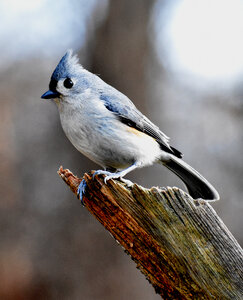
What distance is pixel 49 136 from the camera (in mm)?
6070

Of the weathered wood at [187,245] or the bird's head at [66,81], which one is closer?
the weathered wood at [187,245]

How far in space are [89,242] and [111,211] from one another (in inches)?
133

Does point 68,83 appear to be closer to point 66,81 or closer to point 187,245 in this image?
point 66,81

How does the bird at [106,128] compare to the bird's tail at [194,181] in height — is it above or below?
above

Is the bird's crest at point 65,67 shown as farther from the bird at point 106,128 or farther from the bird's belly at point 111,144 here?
the bird's belly at point 111,144

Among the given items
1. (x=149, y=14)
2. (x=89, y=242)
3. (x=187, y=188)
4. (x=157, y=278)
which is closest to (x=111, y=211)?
(x=157, y=278)

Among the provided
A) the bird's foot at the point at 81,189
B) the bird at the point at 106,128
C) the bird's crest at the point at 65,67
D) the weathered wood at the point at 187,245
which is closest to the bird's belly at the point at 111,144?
the bird at the point at 106,128

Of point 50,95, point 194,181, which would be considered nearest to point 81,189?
point 50,95

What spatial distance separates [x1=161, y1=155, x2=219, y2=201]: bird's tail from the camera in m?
2.97

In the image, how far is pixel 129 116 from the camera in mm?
3176

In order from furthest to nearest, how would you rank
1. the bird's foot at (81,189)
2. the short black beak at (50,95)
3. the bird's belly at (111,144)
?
Answer: the short black beak at (50,95), the bird's belly at (111,144), the bird's foot at (81,189)

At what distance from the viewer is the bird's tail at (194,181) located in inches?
117

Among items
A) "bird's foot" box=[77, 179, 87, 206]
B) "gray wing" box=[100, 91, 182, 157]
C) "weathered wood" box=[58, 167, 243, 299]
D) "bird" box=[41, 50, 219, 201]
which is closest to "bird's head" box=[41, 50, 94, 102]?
"bird" box=[41, 50, 219, 201]

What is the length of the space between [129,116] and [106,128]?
339 millimetres
